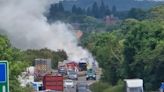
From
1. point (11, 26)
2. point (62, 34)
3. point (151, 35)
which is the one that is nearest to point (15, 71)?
point (151, 35)

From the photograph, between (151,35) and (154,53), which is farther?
(151,35)

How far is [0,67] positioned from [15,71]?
22.7 m

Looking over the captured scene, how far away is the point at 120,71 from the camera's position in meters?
71.9

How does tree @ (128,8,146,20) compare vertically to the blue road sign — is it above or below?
above

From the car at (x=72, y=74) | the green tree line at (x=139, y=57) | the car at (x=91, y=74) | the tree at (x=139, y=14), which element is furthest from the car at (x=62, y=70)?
the tree at (x=139, y=14)

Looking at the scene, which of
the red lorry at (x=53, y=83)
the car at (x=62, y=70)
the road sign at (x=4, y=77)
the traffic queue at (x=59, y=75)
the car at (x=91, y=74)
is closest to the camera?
the road sign at (x=4, y=77)

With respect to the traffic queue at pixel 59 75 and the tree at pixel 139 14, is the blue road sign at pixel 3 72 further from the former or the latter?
the tree at pixel 139 14

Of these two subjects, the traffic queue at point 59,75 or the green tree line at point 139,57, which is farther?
the green tree line at point 139,57

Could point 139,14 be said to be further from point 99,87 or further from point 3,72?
point 3,72

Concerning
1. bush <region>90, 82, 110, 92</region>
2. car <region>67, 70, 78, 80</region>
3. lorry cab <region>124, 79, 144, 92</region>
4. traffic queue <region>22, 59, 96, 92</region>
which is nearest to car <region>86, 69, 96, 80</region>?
traffic queue <region>22, 59, 96, 92</region>

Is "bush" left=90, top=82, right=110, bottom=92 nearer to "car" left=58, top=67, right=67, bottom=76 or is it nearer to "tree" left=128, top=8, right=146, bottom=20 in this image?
"car" left=58, top=67, right=67, bottom=76

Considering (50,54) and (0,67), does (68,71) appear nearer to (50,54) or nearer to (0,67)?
(50,54)

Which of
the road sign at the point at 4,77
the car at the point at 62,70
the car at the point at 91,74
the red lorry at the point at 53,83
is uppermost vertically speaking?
the car at the point at 62,70

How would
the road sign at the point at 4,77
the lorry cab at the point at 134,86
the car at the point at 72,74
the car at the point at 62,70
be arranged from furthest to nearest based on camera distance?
the car at the point at 62,70 < the car at the point at 72,74 < the lorry cab at the point at 134,86 < the road sign at the point at 4,77
